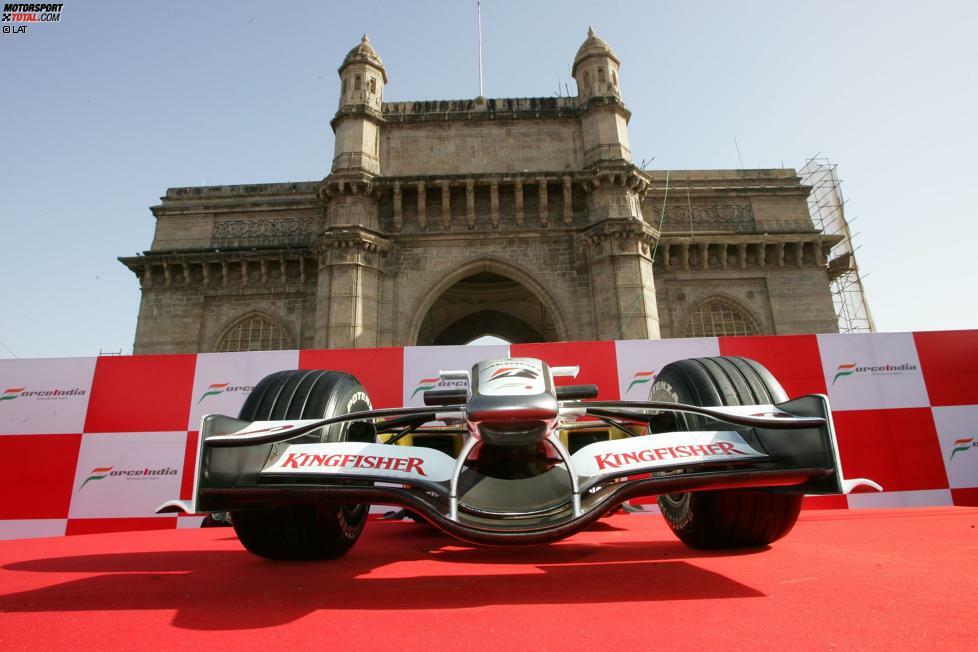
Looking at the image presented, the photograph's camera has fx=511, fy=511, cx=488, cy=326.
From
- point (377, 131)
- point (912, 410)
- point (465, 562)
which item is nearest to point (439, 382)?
point (465, 562)

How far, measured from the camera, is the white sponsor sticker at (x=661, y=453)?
7.36 feet

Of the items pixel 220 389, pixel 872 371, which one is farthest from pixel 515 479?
pixel 872 371

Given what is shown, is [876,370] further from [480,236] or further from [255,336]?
[255,336]

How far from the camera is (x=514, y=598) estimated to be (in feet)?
7.29

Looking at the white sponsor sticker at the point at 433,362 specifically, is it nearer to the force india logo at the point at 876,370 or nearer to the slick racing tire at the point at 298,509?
the slick racing tire at the point at 298,509

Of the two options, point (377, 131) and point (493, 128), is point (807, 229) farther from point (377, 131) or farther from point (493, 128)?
point (377, 131)

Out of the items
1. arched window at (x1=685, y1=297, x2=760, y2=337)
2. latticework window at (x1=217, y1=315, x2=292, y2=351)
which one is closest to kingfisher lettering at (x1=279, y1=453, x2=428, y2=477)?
latticework window at (x1=217, y1=315, x2=292, y2=351)

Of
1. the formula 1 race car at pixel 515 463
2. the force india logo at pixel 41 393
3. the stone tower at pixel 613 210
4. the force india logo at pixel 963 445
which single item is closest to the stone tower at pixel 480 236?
the stone tower at pixel 613 210

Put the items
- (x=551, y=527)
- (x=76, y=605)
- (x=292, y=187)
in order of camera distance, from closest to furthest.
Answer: (x=551, y=527) → (x=76, y=605) → (x=292, y=187)

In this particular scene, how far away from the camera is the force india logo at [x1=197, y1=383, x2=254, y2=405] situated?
7003mm

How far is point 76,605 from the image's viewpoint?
87.0 inches

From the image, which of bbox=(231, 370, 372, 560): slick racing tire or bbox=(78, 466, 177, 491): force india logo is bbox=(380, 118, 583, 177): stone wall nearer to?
bbox=(78, 466, 177, 491): force india logo

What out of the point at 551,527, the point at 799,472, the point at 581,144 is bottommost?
the point at 551,527

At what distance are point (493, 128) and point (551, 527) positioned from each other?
1733 centimetres
